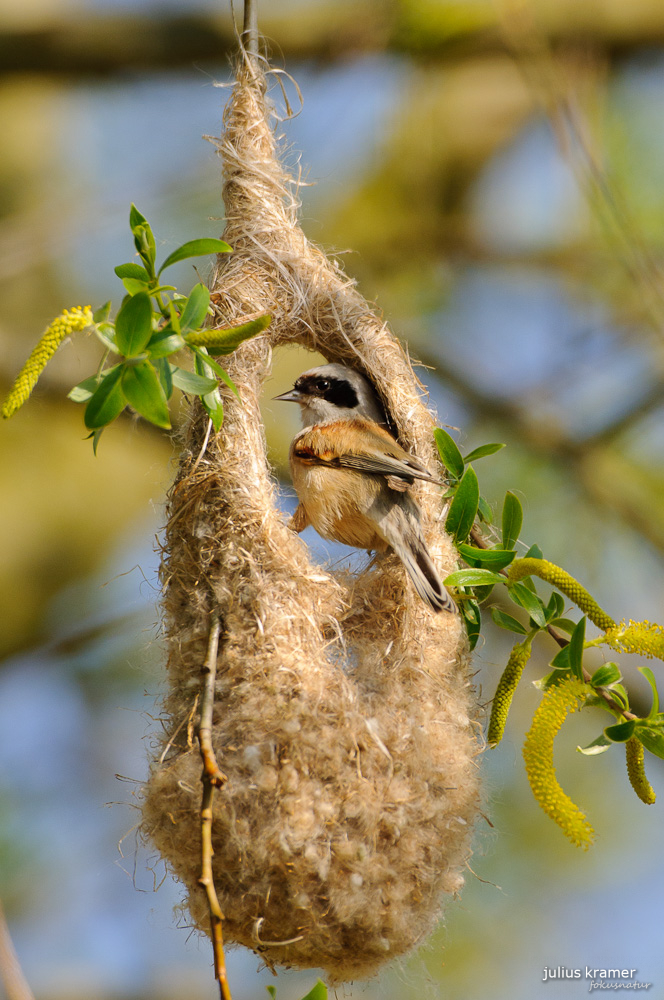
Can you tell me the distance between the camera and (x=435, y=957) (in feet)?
11.5

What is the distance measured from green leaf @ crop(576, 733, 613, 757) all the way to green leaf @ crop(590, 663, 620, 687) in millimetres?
111

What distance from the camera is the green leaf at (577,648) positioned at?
164 centimetres

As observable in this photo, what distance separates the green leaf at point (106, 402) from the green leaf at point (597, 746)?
45.9 inches

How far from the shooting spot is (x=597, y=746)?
1.70 meters

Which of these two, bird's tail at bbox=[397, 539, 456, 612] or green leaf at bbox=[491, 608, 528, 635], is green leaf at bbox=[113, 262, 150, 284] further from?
green leaf at bbox=[491, 608, 528, 635]

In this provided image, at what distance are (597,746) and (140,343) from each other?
127cm

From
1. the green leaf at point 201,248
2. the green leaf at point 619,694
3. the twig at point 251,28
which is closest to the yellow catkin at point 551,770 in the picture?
the green leaf at point 619,694

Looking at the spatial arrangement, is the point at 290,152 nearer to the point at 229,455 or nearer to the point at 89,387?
the point at 229,455

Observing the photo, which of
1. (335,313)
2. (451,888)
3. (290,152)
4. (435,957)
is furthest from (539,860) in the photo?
(290,152)

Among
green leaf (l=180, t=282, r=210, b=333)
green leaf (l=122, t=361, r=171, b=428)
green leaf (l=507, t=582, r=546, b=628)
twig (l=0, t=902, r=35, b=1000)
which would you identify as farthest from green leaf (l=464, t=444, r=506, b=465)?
twig (l=0, t=902, r=35, b=1000)

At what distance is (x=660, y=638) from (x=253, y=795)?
2.94ft

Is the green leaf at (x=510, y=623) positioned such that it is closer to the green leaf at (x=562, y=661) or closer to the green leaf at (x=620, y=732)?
the green leaf at (x=562, y=661)

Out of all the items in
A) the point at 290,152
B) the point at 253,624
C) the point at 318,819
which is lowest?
the point at 318,819

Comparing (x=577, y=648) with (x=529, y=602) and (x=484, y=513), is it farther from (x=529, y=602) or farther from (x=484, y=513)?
(x=484, y=513)
